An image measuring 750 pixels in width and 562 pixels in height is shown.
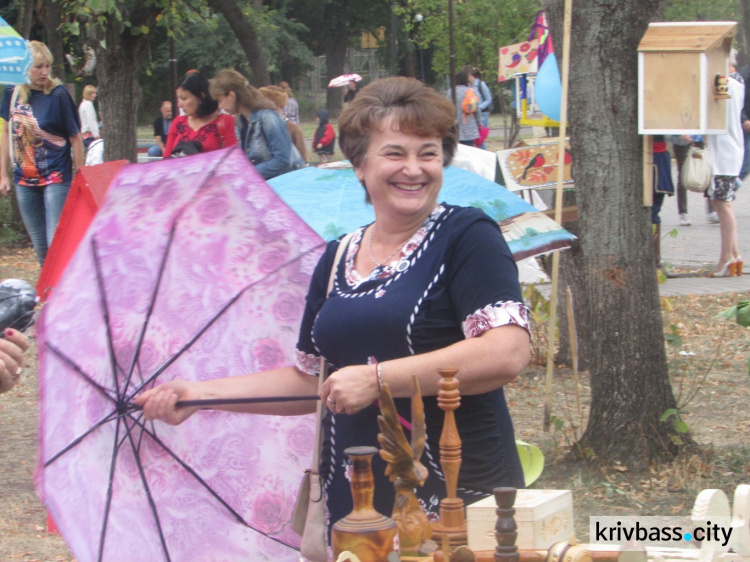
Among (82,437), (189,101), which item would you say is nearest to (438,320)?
(82,437)

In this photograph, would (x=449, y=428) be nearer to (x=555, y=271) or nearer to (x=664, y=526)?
(x=664, y=526)

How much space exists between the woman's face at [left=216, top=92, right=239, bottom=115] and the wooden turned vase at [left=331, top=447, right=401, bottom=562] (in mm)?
6663

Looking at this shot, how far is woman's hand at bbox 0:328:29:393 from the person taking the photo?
229cm

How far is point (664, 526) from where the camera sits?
180 cm

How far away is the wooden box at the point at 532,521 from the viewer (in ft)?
5.24

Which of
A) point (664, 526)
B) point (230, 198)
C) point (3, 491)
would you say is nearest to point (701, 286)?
Result: point (3, 491)

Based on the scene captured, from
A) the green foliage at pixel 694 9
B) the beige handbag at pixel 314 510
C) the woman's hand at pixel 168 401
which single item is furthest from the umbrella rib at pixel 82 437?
the green foliage at pixel 694 9

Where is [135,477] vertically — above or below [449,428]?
below

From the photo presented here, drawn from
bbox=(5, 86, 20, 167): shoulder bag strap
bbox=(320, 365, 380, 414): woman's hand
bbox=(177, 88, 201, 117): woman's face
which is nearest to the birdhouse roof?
bbox=(320, 365, 380, 414): woman's hand

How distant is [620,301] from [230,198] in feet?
7.15

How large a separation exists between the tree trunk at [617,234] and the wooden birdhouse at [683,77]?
7 centimetres

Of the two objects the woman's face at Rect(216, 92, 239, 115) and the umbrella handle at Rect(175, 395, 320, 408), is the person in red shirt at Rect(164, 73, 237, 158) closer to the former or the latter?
the woman's face at Rect(216, 92, 239, 115)

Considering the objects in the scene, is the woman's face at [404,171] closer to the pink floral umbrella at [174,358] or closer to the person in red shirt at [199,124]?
the pink floral umbrella at [174,358]

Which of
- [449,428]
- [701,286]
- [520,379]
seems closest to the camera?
[449,428]
